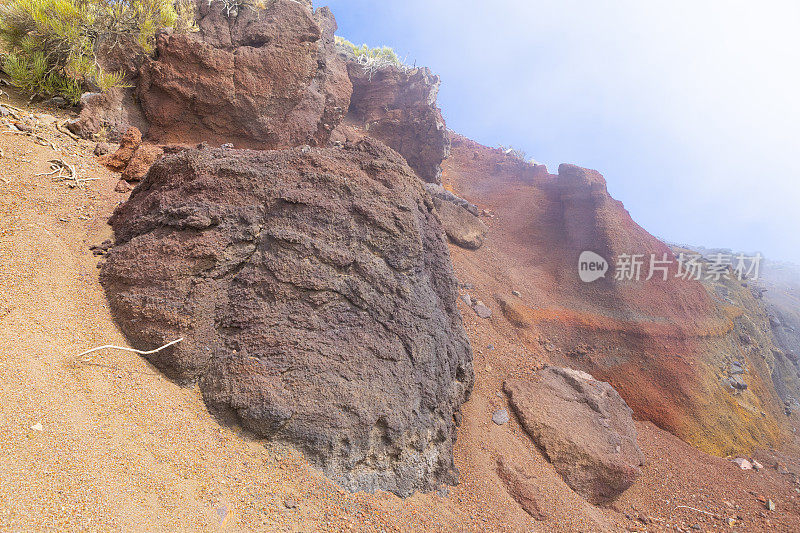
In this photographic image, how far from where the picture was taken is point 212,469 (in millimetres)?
2166

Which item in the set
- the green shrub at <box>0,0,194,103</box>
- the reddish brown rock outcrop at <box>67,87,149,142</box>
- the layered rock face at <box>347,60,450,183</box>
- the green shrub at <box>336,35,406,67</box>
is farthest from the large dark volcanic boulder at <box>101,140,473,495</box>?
the green shrub at <box>336,35,406,67</box>

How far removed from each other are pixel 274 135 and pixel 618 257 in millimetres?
8200

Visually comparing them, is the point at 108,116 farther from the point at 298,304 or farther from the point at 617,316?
the point at 617,316

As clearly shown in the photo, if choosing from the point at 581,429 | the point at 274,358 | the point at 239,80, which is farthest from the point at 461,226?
the point at 274,358

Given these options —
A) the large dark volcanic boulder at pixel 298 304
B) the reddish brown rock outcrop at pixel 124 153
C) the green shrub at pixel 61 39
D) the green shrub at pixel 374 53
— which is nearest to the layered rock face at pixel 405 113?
the green shrub at pixel 374 53

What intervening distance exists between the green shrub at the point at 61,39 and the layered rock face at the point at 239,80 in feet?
1.75

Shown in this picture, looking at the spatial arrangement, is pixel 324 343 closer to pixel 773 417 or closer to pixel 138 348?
pixel 138 348

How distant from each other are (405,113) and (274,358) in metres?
10.4

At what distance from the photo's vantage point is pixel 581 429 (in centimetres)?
463

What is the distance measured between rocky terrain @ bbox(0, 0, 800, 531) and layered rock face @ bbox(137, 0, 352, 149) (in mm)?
34

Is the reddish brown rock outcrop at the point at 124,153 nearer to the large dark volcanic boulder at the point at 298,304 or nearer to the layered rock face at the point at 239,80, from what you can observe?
the layered rock face at the point at 239,80

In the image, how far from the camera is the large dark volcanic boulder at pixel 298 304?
2.62 meters

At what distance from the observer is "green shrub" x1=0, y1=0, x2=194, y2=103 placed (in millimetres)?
4820

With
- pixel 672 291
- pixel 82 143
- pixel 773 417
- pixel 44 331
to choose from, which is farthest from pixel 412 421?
pixel 773 417
